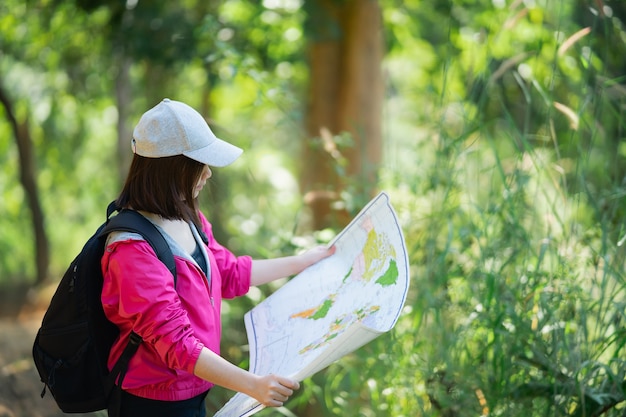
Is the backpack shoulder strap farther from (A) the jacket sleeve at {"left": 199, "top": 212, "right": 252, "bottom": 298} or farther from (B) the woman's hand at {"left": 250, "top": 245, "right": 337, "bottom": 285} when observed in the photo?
(B) the woman's hand at {"left": 250, "top": 245, "right": 337, "bottom": 285}

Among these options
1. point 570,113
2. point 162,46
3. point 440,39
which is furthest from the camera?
point 440,39

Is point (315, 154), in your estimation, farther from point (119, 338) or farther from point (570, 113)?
point (119, 338)

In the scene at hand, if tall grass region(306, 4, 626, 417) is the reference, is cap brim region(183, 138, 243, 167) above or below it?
above

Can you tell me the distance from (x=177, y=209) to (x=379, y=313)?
1.61 feet

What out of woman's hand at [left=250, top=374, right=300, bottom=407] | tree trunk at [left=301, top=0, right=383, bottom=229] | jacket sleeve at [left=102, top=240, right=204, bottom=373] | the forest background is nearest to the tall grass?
the forest background

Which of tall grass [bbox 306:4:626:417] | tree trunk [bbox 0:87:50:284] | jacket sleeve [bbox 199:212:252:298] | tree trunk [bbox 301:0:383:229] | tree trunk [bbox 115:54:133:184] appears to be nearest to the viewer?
jacket sleeve [bbox 199:212:252:298]

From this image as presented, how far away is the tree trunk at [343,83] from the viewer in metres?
4.09

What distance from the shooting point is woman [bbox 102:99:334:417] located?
155cm

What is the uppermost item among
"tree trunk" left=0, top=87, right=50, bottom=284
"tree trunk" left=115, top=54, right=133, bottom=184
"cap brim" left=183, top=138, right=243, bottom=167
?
"cap brim" left=183, top=138, right=243, bottom=167

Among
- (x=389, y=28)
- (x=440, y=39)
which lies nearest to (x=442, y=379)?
(x=389, y=28)

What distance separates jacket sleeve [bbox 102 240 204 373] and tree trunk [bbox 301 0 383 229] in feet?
7.83

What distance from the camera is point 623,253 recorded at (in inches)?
89.7

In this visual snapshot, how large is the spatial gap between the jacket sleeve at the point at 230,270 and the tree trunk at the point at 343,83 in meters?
1.95

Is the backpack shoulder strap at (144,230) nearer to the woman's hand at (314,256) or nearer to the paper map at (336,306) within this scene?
the paper map at (336,306)
